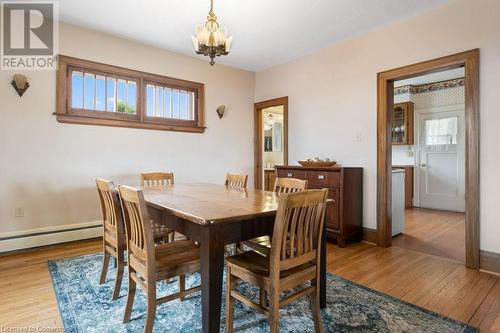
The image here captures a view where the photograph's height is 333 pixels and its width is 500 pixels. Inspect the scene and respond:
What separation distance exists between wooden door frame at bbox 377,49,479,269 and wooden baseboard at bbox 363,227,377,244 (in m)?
0.07

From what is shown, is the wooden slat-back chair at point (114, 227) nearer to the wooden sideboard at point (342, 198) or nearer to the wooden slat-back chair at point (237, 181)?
the wooden slat-back chair at point (237, 181)

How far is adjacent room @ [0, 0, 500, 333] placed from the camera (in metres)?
1.69

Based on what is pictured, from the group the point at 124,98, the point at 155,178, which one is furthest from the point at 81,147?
the point at 155,178

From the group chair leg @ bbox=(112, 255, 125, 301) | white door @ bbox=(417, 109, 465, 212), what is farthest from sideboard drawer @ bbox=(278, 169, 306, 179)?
white door @ bbox=(417, 109, 465, 212)

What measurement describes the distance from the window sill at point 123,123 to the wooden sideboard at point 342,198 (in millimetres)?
2002

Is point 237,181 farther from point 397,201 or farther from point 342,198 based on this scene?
point 397,201

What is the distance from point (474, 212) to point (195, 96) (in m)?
3.90

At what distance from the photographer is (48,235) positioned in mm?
3299

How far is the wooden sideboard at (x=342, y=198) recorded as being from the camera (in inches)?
133

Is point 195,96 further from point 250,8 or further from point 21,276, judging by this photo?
point 21,276

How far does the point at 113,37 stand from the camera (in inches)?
146

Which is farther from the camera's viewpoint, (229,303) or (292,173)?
(292,173)

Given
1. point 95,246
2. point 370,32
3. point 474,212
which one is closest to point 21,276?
point 95,246

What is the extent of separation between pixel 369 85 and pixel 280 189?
201cm
